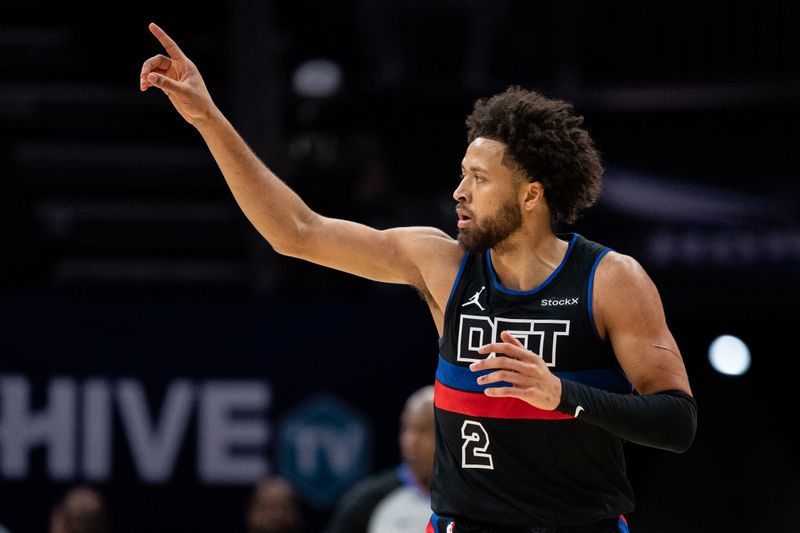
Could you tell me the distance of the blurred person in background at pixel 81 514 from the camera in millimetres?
7238

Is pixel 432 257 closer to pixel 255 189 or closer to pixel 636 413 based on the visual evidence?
→ pixel 255 189

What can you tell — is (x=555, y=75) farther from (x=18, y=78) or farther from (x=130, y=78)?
(x=18, y=78)

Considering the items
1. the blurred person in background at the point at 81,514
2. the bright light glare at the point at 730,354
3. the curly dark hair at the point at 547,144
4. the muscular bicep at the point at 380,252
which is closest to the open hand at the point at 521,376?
the muscular bicep at the point at 380,252

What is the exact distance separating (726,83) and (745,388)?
345 centimetres

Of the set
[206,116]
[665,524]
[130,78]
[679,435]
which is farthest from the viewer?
[130,78]

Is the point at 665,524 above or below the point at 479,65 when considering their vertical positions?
below

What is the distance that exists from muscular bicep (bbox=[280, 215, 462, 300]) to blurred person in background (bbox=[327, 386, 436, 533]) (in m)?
2.29

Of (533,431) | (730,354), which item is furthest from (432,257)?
(730,354)

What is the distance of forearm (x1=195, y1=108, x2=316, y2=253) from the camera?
3641 millimetres

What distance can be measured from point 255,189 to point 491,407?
3.14 ft

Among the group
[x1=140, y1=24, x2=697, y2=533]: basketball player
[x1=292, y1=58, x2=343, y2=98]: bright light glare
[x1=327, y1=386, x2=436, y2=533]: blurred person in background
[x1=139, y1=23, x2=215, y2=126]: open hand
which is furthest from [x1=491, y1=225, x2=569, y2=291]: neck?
[x1=292, y1=58, x2=343, y2=98]: bright light glare

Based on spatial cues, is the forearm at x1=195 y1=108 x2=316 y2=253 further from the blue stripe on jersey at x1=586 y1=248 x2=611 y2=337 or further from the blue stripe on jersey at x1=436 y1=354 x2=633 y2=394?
the blue stripe on jersey at x1=586 y1=248 x2=611 y2=337

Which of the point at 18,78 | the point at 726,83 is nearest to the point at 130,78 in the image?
the point at 18,78

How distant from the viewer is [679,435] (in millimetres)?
3350
